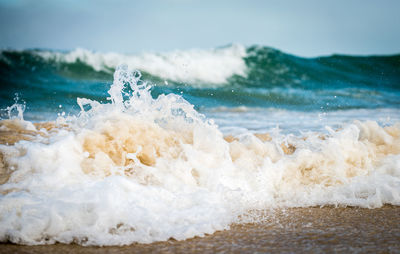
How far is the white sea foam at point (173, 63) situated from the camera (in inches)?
548

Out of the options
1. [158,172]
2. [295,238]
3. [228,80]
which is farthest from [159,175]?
[228,80]

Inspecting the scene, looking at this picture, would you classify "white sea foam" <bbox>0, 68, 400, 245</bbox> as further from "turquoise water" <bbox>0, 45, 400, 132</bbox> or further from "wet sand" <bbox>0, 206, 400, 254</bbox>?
"turquoise water" <bbox>0, 45, 400, 132</bbox>

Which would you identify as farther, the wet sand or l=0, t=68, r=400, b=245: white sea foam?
l=0, t=68, r=400, b=245: white sea foam

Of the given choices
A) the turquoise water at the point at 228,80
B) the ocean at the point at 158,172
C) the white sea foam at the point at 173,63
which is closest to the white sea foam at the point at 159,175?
the ocean at the point at 158,172

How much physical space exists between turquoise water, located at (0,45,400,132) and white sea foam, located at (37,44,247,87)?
1.3 inches

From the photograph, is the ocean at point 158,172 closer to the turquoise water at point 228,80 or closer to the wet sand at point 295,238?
the wet sand at point 295,238

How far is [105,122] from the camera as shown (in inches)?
122

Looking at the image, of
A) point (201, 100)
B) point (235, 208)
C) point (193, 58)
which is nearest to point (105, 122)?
point (235, 208)

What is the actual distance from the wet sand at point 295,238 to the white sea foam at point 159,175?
0.24 feet

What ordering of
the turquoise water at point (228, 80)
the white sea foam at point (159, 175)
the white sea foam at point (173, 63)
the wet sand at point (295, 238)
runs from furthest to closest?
the white sea foam at point (173, 63) < the turquoise water at point (228, 80) < the white sea foam at point (159, 175) < the wet sand at point (295, 238)

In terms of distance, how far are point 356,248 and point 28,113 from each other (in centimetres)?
716

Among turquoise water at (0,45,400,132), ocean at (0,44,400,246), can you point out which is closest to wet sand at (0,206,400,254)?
ocean at (0,44,400,246)

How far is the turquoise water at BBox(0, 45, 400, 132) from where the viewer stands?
955 centimetres

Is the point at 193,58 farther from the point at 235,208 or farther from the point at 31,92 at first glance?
the point at 235,208
